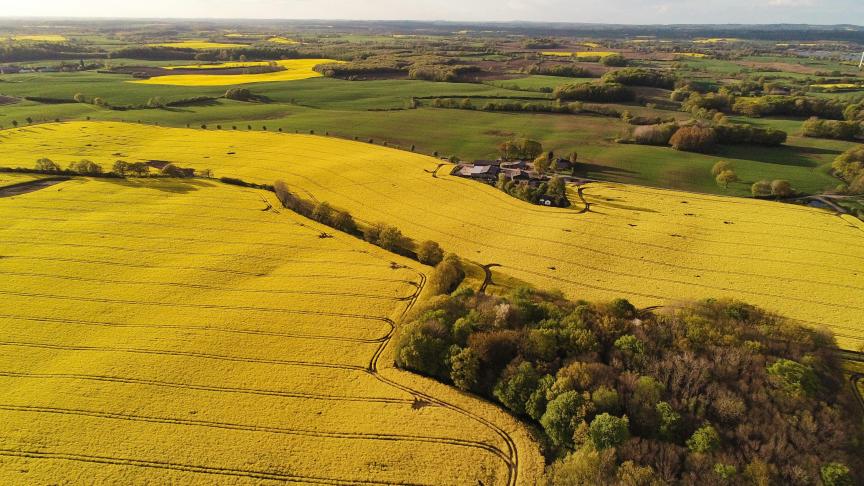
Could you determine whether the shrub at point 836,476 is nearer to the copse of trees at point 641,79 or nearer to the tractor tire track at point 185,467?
the tractor tire track at point 185,467

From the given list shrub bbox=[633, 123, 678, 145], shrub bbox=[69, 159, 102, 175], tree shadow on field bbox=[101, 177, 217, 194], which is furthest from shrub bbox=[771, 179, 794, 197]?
shrub bbox=[69, 159, 102, 175]

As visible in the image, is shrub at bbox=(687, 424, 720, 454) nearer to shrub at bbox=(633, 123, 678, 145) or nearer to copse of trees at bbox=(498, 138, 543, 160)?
copse of trees at bbox=(498, 138, 543, 160)

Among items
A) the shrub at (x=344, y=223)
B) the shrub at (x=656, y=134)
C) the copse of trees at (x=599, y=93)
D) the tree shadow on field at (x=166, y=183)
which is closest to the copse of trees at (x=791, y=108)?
the copse of trees at (x=599, y=93)

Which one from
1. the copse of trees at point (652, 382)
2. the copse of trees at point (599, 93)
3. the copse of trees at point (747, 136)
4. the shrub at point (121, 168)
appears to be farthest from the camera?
the copse of trees at point (599, 93)

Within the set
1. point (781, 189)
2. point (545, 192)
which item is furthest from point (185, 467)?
point (781, 189)

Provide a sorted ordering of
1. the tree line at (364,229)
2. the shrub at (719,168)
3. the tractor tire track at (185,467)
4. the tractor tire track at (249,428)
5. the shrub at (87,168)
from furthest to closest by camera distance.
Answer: the shrub at (719,168)
the shrub at (87,168)
the tree line at (364,229)
the tractor tire track at (249,428)
the tractor tire track at (185,467)

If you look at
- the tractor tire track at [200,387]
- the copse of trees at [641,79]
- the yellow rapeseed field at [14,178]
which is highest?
the copse of trees at [641,79]

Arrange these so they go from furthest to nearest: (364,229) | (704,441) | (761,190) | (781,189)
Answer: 1. (761,190)
2. (781,189)
3. (364,229)
4. (704,441)

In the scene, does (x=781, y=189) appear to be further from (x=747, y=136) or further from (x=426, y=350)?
(x=426, y=350)
